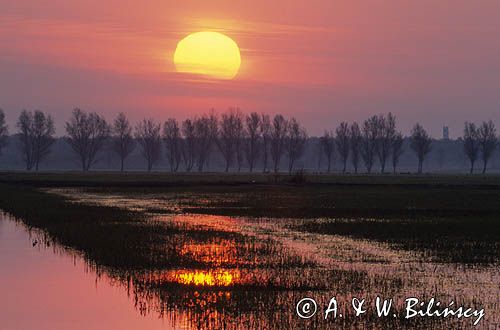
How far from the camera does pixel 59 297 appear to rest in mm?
24359

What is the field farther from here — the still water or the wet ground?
the still water

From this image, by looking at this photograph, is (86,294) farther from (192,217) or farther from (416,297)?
(192,217)

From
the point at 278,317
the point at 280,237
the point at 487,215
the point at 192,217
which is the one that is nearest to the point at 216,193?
the point at 192,217

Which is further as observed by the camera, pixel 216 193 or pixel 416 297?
pixel 216 193

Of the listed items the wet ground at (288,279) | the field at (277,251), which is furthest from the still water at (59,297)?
the field at (277,251)

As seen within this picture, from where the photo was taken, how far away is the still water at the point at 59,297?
20688mm

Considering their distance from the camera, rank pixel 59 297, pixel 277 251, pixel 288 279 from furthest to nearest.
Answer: pixel 277 251 → pixel 288 279 → pixel 59 297

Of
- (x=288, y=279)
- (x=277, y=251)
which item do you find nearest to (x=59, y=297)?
(x=288, y=279)

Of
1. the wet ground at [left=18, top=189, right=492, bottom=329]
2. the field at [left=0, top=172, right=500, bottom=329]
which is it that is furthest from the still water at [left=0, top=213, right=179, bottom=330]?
the field at [left=0, top=172, right=500, bottom=329]

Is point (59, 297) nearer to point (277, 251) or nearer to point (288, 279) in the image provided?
point (288, 279)

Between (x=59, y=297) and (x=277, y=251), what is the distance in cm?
1084

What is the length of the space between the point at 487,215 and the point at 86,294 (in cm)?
3203

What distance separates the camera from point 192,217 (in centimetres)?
5038

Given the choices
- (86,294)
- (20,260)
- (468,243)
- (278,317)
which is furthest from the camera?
(468,243)
